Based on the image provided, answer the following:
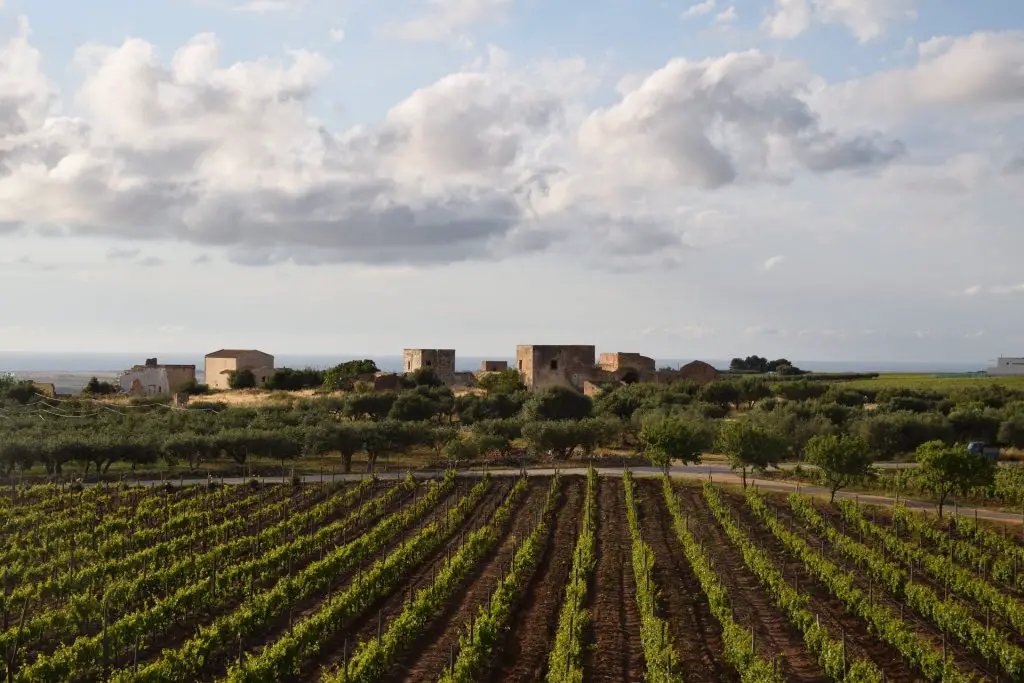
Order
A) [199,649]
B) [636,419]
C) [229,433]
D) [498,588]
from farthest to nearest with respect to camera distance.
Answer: [636,419] < [229,433] < [498,588] < [199,649]

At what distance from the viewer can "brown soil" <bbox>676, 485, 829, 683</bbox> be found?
712 inches

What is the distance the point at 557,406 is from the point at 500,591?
3915 centimetres

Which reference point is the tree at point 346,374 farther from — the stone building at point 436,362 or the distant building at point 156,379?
the distant building at point 156,379

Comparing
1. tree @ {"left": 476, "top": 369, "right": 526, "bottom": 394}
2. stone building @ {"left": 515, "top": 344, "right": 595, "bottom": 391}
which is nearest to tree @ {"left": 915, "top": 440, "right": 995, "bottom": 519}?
tree @ {"left": 476, "top": 369, "right": 526, "bottom": 394}

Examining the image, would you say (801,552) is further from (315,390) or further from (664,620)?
(315,390)

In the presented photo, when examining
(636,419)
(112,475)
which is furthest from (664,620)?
(636,419)

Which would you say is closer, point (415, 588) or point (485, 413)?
point (415, 588)

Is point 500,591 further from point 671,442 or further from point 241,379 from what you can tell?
point 241,379

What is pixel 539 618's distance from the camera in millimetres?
20578

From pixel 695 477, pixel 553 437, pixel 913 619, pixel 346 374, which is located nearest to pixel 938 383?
pixel 346 374

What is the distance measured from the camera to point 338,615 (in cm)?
1994

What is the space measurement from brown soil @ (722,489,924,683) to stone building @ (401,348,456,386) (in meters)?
60.4

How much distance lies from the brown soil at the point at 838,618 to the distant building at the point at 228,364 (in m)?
76.4

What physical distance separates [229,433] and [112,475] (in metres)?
6.24
